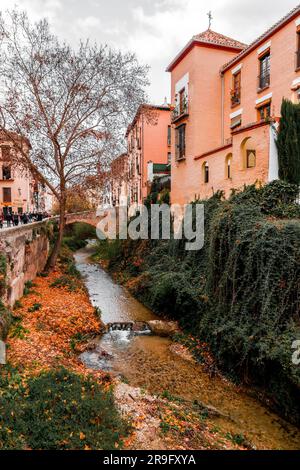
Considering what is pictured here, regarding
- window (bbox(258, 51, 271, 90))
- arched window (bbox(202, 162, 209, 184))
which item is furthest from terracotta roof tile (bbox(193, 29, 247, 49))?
arched window (bbox(202, 162, 209, 184))

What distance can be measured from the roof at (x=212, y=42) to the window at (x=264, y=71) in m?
2.72

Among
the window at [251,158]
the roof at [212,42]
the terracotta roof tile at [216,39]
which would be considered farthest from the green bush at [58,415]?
the terracotta roof tile at [216,39]

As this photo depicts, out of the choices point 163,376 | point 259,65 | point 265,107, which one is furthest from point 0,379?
point 259,65

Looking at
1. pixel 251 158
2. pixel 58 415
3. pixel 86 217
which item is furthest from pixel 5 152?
pixel 86 217

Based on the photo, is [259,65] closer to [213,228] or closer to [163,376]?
[213,228]

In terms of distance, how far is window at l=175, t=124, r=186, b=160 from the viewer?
56.0ft

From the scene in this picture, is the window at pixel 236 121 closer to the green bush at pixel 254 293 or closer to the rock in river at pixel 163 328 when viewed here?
the green bush at pixel 254 293

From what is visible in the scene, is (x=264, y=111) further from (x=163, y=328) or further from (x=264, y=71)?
(x=163, y=328)

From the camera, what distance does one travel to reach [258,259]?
8125 millimetres

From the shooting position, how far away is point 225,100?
16516 mm

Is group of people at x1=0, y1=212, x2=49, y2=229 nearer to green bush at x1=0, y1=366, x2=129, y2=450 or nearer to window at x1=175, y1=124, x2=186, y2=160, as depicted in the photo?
window at x1=175, y1=124, x2=186, y2=160

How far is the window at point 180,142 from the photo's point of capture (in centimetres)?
1708

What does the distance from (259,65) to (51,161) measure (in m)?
11.2

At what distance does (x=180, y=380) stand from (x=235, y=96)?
1420 centimetres
